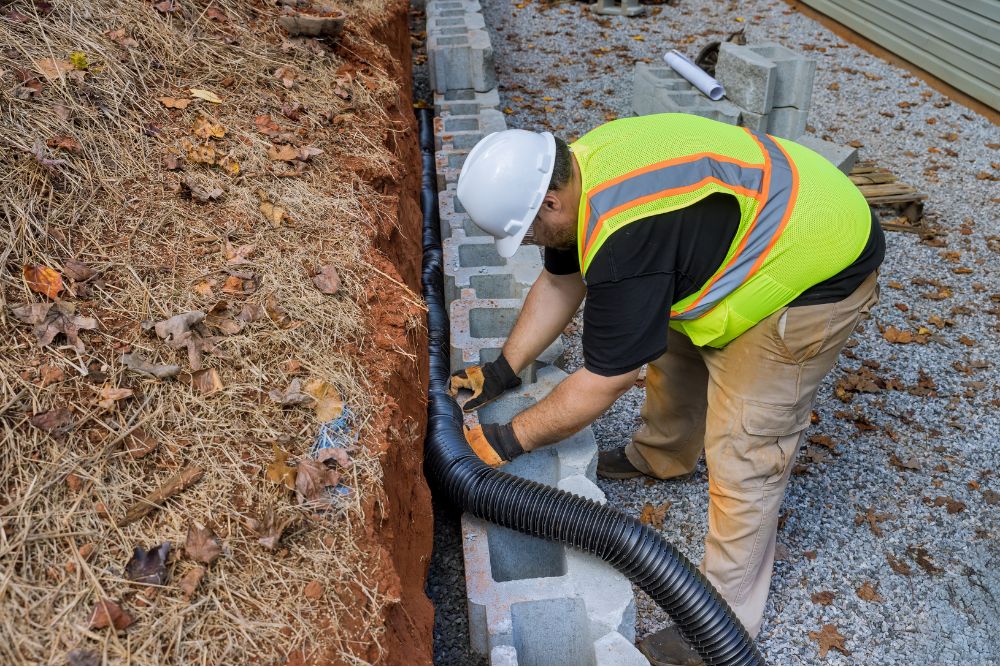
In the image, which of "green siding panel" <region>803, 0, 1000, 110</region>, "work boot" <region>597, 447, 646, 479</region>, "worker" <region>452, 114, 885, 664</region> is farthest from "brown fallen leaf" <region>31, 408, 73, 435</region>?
"green siding panel" <region>803, 0, 1000, 110</region>

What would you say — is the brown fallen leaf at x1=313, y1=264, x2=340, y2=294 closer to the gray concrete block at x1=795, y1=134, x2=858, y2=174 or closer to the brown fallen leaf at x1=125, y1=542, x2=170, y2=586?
the brown fallen leaf at x1=125, y1=542, x2=170, y2=586

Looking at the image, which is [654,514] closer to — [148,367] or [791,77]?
[148,367]

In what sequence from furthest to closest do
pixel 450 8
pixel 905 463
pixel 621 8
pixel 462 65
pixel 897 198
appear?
pixel 621 8
pixel 450 8
pixel 462 65
pixel 897 198
pixel 905 463

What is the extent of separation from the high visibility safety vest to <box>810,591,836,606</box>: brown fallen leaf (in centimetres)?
143

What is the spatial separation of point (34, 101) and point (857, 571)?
4305mm

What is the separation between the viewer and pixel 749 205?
2.57m

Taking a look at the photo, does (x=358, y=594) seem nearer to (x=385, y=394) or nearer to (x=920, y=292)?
(x=385, y=394)

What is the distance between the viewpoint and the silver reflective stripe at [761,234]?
8.55 ft

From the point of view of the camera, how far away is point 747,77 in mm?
6219

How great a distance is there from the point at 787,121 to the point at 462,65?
10.0ft

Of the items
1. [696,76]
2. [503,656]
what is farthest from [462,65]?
[503,656]

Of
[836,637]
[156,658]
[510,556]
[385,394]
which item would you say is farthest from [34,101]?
[836,637]

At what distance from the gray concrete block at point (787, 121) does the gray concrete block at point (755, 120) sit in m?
0.14

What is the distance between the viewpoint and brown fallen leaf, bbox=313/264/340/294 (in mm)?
2861
